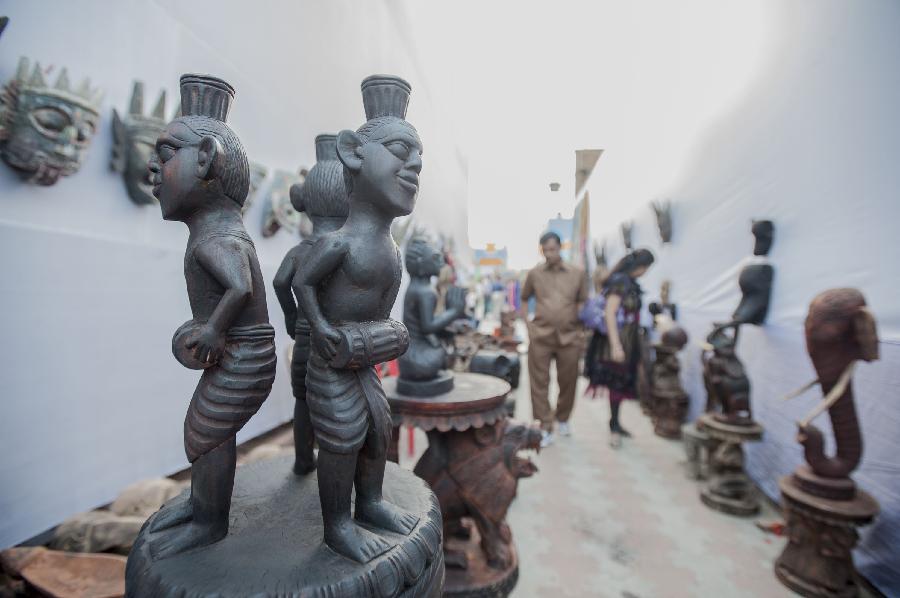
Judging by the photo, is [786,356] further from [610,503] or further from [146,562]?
[146,562]

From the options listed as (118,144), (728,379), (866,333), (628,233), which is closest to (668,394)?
(728,379)

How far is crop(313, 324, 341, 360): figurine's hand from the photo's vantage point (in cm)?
92

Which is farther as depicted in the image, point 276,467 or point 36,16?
point 36,16

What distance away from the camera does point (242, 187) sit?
1.02m

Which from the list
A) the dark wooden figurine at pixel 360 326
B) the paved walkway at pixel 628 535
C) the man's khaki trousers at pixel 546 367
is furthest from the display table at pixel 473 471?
the man's khaki trousers at pixel 546 367

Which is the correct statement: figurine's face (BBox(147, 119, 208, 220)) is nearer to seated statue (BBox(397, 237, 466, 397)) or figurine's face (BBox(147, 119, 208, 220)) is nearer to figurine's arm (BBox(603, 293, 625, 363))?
seated statue (BBox(397, 237, 466, 397))

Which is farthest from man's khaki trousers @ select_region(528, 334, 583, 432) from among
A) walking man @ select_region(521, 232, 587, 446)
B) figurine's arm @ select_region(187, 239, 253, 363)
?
figurine's arm @ select_region(187, 239, 253, 363)

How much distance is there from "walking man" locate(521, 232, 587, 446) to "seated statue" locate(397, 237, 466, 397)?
5.58 ft

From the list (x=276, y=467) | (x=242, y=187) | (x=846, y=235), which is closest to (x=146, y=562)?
(x=276, y=467)

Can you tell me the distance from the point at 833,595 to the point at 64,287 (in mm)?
3366

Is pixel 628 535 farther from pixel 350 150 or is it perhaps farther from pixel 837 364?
pixel 350 150

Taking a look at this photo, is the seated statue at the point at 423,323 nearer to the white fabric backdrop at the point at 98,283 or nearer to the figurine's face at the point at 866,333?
the white fabric backdrop at the point at 98,283

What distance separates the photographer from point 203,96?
3.29 feet

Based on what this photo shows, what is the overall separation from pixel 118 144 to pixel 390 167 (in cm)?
158
